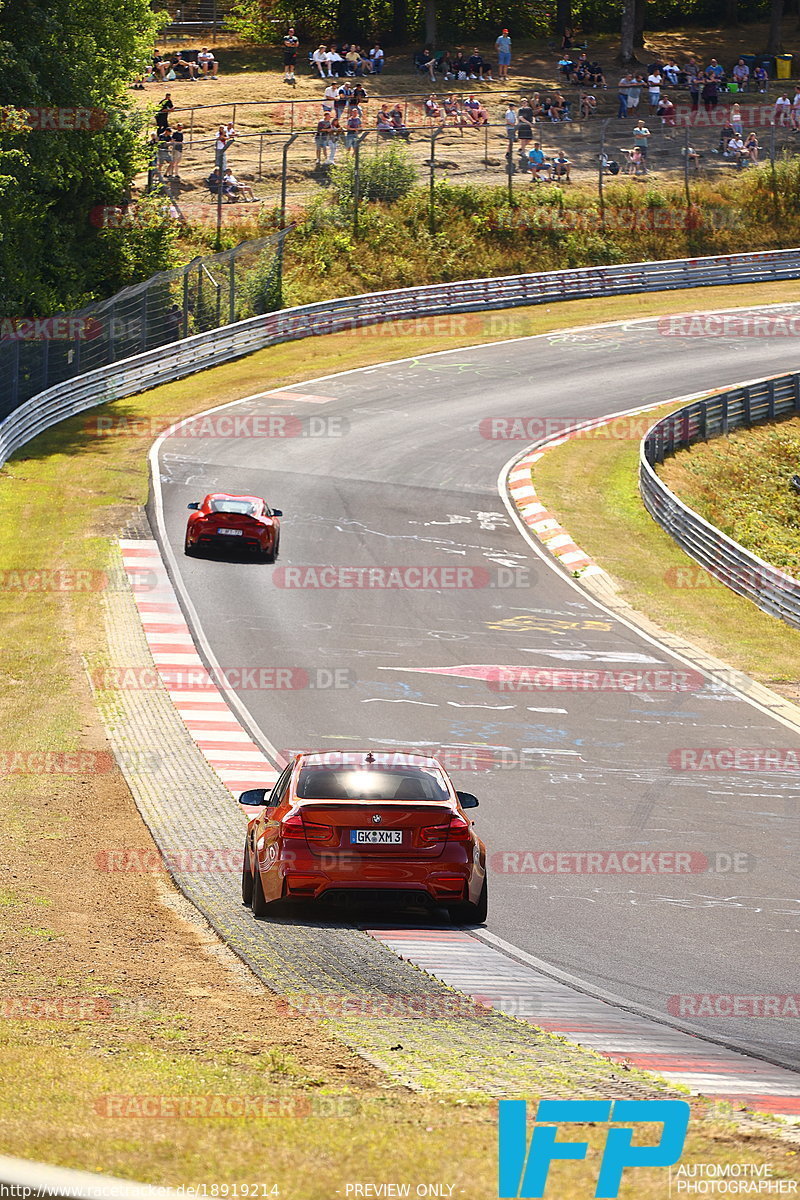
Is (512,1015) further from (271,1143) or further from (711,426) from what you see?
(711,426)

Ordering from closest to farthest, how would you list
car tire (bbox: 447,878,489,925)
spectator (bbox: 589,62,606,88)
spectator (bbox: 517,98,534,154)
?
car tire (bbox: 447,878,489,925), spectator (bbox: 517,98,534,154), spectator (bbox: 589,62,606,88)

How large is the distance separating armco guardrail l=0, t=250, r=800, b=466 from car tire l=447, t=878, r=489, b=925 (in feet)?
90.1

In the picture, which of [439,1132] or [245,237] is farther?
[245,237]

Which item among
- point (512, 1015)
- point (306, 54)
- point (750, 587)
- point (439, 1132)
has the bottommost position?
point (750, 587)

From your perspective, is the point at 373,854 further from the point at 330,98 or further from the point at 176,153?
the point at 330,98

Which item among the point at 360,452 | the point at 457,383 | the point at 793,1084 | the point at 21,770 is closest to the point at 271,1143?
the point at 793,1084

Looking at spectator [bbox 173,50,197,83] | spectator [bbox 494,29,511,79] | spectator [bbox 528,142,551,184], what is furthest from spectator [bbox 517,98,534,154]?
spectator [bbox 173,50,197,83]

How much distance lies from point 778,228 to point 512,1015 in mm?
60851

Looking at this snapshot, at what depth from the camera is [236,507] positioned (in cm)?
3000

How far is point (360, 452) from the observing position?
40312 millimetres

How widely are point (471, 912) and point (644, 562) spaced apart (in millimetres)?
21027

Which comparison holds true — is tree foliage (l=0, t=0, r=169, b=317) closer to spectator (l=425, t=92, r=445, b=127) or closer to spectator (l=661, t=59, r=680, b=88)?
spectator (l=425, t=92, r=445, b=127)

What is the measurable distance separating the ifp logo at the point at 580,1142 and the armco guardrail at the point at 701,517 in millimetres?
22149

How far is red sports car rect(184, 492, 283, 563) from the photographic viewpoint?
97.9 feet
